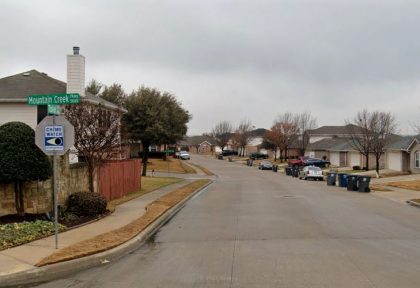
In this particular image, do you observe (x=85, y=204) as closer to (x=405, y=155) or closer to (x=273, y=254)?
(x=273, y=254)

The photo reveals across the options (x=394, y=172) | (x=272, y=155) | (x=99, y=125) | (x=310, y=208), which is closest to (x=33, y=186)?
(x=99, y=125)

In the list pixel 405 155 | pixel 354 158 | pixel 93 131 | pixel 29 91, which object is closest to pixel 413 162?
pixel 405 155

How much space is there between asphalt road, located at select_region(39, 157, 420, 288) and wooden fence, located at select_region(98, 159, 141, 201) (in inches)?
233

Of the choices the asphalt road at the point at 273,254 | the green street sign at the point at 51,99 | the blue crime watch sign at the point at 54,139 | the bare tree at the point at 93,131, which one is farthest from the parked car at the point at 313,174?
the blue crime watch sign at the point at 54,139

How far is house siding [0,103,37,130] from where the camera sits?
83.2 ft

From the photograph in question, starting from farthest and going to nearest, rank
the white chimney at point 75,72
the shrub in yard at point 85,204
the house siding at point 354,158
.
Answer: the house siding at point 354,158
the white chimney at point 75,72
the shrub in yard at point 85,204

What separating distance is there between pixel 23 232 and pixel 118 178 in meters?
12.8

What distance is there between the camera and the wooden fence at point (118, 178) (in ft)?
72.0

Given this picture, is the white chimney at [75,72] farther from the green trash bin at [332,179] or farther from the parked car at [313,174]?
the parked car at [313,174]

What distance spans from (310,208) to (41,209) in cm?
1056

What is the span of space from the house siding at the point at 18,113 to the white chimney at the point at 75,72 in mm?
2219

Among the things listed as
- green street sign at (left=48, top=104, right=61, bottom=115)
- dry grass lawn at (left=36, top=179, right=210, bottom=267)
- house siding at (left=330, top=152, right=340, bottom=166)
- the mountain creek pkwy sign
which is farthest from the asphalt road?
house siding at (left=330, top=152, right=340, bottom=166)

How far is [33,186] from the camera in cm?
1538

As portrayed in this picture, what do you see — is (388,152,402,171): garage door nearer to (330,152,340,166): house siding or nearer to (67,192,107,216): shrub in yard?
(330,152,340,166): house siding
